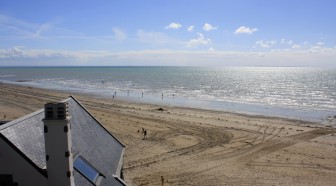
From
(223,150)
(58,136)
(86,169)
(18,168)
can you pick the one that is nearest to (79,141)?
(86,169)

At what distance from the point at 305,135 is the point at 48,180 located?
105ft

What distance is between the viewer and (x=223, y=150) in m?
28.6

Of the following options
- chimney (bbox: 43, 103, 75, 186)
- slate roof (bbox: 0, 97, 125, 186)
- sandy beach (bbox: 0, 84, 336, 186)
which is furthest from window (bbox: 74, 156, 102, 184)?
sandy beach (bbox: 0, 84, 336, 186)

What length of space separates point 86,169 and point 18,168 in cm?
201

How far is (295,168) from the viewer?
24219 mm

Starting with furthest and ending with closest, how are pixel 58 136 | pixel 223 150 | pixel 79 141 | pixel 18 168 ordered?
pixel 223 150, pixel 79 141, pixel 18 168, pixel 58 136

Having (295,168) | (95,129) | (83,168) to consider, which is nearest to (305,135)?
(295,168)

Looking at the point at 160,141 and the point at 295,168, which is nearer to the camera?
the point at 295,168

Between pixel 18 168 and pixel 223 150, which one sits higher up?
pixel 18 168

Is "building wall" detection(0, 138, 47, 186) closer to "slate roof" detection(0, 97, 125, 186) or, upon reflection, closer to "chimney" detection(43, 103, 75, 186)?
"slate roof" detection(0, 97, 125, 186)

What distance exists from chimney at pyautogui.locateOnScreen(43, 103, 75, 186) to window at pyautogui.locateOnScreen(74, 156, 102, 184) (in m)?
1.47

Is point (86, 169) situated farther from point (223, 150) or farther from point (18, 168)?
point (223, 150)

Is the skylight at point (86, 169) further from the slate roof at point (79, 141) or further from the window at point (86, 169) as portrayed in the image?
the slate roof at point (79, 141)

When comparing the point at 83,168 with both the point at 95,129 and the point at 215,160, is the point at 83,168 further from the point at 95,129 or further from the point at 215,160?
the point at 215,160
